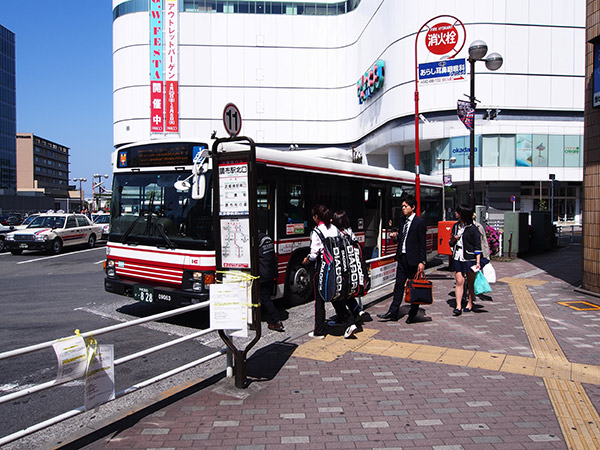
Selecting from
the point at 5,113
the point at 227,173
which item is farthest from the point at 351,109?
the point at 5,113

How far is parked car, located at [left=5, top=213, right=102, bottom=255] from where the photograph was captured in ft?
62.5

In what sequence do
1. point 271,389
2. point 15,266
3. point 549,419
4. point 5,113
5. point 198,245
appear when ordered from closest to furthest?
point 549,419, point 271,389, point 198,245, point 15,266, point 5,113

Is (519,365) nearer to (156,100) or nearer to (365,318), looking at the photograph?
(365,318)

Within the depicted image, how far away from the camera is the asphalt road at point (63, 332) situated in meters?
4.75

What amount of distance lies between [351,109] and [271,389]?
49.5 meters

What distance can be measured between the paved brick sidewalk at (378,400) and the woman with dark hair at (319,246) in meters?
0.26

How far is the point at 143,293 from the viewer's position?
750 cm

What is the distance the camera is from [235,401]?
4.44 metres

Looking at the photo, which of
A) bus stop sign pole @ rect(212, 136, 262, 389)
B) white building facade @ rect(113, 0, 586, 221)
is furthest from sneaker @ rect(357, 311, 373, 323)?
white building facade @ rect(113, 0, 586, 221)

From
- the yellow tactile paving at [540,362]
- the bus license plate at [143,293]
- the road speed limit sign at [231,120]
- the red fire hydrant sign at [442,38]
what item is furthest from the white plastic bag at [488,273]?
the red fire hydrant sign at [442,38]

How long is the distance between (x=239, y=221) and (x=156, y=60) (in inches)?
1983

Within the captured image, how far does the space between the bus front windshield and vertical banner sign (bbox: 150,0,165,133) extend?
149 feet

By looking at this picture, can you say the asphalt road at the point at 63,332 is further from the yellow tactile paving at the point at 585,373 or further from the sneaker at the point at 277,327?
A: the yellow tactile paving at the point at 585,373

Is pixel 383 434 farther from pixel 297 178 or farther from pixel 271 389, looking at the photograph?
pixel 297 178
